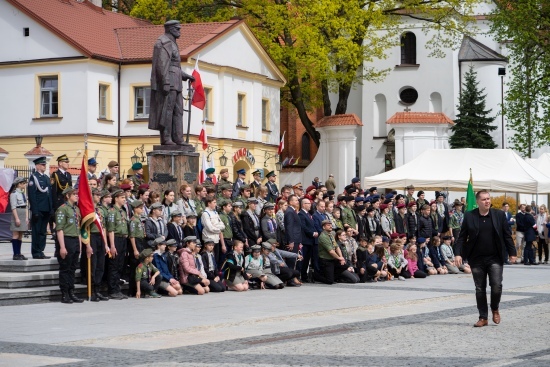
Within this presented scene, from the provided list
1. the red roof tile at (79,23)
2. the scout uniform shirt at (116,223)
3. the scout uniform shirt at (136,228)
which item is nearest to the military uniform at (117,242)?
the scout uniform shirt at (116,223)

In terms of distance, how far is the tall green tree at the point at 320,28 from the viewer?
48.3 meters

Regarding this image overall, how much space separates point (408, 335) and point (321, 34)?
3547cm

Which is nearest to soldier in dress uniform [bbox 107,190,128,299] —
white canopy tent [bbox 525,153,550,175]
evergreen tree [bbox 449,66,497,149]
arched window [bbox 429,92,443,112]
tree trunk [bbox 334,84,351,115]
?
white canopy tent [bbox 525,153,550,175]

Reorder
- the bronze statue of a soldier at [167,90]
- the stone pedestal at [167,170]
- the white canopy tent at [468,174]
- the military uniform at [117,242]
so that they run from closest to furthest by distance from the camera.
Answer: the military uniform at [117,242] < the stone pedestal at [167,170] < the bronze statue of a soldier at [167,90] < the white canopy tent at [468,174]

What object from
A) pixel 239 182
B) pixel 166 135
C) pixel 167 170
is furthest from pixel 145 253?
pixel 239 182

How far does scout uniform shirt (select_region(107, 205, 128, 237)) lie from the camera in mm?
19281

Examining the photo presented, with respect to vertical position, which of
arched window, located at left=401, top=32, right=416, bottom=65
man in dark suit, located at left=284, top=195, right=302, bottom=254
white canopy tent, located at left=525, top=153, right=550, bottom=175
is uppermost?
arched window, located at left=401, top=32, right=416, bottom=65

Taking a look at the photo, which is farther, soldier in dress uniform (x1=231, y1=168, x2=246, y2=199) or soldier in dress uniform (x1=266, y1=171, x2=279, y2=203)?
soldier in dress uniform (x1=266, y1=171, x2=279, y2=203)

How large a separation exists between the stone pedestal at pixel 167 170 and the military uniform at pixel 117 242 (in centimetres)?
331

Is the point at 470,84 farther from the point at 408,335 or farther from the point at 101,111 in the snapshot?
the point at 408,335

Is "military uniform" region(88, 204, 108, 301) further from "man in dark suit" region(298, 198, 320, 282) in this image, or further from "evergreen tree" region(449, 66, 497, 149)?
"evergreen tree" region(449, 66, 497, 149)

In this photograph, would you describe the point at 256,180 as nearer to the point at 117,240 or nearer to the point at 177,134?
the point at 177,134

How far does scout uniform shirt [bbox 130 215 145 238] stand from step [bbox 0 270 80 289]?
145cm

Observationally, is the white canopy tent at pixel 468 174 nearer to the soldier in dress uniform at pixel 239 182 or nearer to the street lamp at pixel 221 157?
the soldier in dress uniform at pixel 239 182
